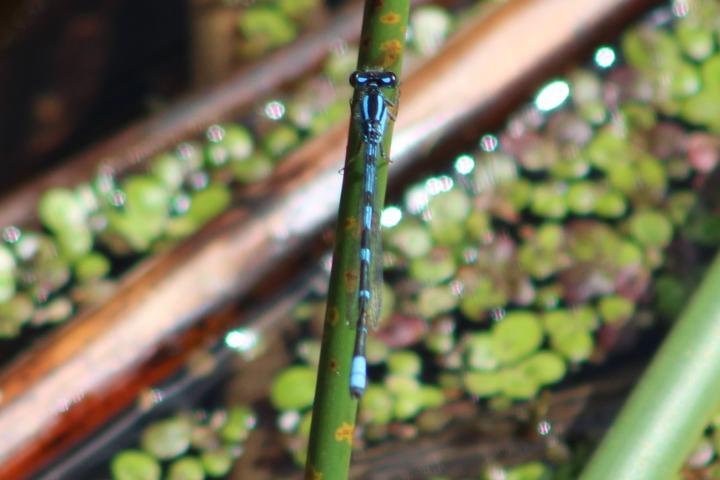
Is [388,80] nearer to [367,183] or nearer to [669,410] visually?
[367,183]

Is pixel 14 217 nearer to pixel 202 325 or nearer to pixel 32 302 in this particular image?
pixel 32 302

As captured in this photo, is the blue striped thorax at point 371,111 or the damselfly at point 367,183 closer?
the damselfly at point 367,183

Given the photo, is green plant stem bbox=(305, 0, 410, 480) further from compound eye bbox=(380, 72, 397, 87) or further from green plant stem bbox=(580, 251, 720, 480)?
green plant stem bbox=(580, 251, 720, 480)

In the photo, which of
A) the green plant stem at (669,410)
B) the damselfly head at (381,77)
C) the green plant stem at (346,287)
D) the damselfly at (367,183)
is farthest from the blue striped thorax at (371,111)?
the green plant stem at (669,410)

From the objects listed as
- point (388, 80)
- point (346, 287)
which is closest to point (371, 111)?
point (388, 80)

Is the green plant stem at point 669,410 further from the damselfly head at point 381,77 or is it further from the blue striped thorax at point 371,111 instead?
the damselfly head at point 381,77

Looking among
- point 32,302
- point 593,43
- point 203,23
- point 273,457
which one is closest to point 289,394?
point 273,457

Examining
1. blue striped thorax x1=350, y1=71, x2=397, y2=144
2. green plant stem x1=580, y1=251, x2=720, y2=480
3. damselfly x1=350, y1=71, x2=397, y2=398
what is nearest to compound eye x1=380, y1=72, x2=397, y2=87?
damselfly x1=350, y1=71, x2=397, y2=398

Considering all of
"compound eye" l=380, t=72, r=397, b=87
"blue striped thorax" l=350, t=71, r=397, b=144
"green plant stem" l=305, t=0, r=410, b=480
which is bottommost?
"green plant stem" l=305, t=0, r=410, b=480
